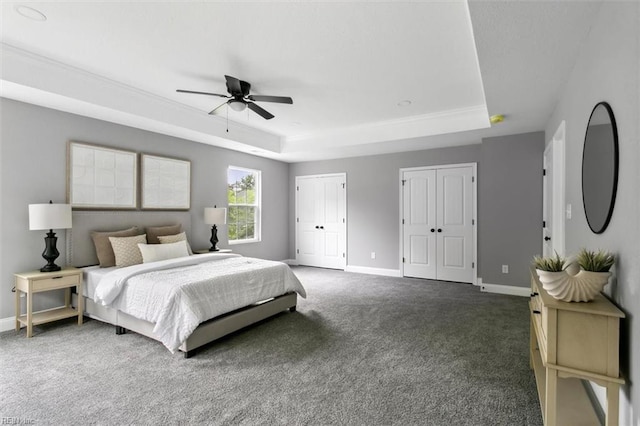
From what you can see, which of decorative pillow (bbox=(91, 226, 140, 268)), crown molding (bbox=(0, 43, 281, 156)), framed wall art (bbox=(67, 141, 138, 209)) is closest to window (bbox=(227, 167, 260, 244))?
crown molding (bbox=(0, 43, 281, 156))

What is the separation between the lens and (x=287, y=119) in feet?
16.6

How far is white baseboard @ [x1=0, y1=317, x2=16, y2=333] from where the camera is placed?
10.8 feet

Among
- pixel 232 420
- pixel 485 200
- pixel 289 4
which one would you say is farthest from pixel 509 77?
pixel 232 420

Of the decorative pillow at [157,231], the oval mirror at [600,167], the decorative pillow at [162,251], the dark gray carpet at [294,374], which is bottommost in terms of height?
the dark gray carpet at [294,374]

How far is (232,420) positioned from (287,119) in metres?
4.16

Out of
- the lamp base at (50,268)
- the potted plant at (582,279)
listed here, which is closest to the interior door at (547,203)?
the potted plant at (582,279)

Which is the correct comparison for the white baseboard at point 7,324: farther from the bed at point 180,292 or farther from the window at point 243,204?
the window at point 243,204

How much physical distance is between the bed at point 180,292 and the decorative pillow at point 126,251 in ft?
0.55

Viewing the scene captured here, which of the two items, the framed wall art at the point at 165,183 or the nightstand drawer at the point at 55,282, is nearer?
the nightstand drawer at the point at 55,282

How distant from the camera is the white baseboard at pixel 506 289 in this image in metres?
4.67

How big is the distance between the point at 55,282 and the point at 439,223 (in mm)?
5471

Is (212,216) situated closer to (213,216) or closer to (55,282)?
(213,216)

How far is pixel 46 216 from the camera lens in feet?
10.8

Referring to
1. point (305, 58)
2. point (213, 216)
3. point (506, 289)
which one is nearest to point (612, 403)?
point (305, 58)
